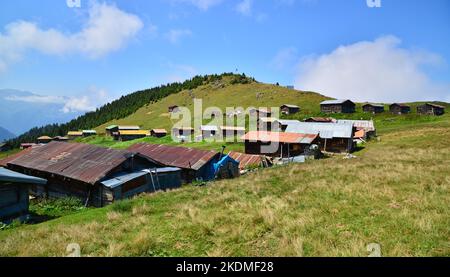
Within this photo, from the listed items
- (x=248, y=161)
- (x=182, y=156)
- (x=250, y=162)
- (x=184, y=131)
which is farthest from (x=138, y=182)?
(x=184, y=131)

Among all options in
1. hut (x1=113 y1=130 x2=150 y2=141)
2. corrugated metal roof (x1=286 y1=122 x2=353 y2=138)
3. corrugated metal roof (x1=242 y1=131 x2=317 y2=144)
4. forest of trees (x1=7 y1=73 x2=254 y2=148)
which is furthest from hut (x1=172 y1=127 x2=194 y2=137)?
forest of trees (x1=7 y1=73 x2=254 y2=148)

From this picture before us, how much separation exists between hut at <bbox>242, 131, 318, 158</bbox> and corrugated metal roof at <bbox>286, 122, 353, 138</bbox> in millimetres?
3288

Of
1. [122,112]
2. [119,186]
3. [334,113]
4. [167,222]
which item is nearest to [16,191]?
[119,186]

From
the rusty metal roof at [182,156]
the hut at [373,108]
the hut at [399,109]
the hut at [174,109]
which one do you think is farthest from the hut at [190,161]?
the hut at [174,109]

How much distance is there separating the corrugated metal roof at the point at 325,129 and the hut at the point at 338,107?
1905 inches

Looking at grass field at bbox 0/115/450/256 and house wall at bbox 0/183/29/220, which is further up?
grass field at bbox 0/115/450/256

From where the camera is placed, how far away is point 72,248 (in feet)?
28.6

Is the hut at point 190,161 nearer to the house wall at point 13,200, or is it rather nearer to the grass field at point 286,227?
the house wall at point 13,200

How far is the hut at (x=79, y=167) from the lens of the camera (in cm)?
2542

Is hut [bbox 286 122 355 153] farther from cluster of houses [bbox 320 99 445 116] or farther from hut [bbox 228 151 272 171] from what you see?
cluster of houses [bbox 320 99 445 116]

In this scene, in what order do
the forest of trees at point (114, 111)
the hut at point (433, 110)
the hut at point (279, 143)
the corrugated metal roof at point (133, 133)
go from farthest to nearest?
the forest of trees at point (114, 111) < the corrugated metal roof at point (133, 133) < the hut at point (433, 110) < the hut at point (279, 143)

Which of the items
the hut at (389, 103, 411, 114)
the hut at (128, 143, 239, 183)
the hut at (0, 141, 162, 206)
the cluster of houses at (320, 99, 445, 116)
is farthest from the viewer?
the hut at (389, 103, 411, 114)

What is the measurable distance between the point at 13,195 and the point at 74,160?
860 centimetres

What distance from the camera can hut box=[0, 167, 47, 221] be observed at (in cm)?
1964
